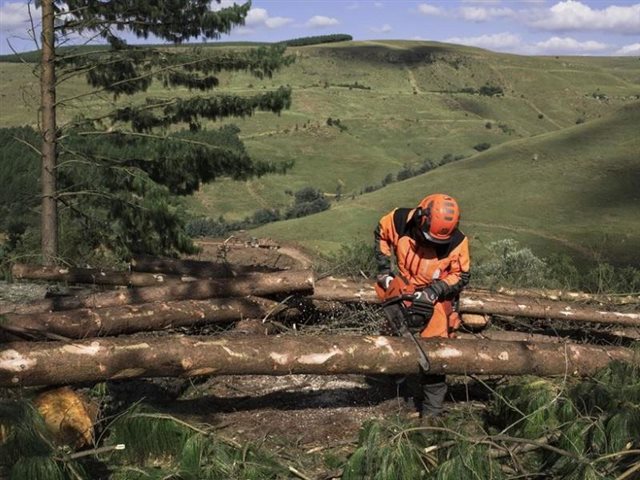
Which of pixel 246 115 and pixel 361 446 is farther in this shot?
pixel 246 115

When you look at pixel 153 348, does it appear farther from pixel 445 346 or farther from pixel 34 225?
pixel 34 225

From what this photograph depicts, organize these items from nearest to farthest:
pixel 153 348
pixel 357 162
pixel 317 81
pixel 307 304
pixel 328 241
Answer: pixel 153 348, pixel 307 304, pixel 328 241, pixel 357 162, pixel 317 81

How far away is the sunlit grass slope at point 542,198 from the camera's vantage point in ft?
115

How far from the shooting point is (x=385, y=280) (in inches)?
203

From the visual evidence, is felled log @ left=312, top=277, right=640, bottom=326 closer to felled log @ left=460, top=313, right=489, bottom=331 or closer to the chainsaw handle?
felled log @ left=460, top=313, right=489, bottom=331

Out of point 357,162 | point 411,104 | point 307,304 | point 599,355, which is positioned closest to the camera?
point 599,355

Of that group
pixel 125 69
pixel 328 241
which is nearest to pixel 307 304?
pixel 125 69

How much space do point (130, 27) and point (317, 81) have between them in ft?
330

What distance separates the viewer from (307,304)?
21.2ft

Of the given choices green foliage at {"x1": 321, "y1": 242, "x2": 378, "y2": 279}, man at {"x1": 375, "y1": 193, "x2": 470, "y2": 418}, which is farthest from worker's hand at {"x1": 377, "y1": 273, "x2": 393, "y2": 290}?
green foliage at {"x1": 321, "y1": 242, "x2": 378, "y2": 279}

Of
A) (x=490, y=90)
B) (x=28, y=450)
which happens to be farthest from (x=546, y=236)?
(x=490, y=90)

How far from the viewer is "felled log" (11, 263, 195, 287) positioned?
7.20 meters

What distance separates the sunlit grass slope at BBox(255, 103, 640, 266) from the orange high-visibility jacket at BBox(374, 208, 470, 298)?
24.3 m

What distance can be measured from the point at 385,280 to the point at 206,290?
6.26ft
